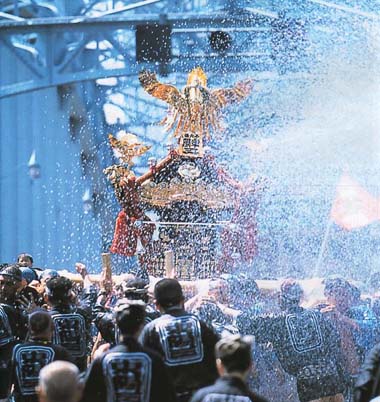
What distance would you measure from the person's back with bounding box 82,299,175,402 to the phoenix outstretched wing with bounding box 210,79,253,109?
1024cm

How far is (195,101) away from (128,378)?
1024 cm

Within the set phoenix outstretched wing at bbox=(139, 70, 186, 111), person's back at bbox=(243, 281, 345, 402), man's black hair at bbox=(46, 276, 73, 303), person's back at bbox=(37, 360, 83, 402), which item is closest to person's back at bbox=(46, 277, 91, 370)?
man's black hair at bbox=(46, 276, 73, 303)

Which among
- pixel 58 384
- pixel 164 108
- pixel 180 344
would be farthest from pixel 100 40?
pixel 58 384

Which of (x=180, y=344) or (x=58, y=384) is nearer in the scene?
(x=58, y=384)

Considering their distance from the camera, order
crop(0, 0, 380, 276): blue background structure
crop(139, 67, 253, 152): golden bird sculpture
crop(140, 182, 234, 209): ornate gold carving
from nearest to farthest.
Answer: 1. crop(140, 182, 234, 209): ornate gold carving
2. crop(139, 67, 253, 152): golden bird sculpture
3. crop(0, 0, 380, 276): blue background structure

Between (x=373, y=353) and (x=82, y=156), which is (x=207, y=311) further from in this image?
(x=82, y=156)

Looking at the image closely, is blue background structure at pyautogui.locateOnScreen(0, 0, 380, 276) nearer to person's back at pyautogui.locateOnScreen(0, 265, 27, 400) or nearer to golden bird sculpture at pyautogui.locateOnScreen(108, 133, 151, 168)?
golden bird sculpture at pyautogui.locateOnScreen(108, 133, 151, 168)

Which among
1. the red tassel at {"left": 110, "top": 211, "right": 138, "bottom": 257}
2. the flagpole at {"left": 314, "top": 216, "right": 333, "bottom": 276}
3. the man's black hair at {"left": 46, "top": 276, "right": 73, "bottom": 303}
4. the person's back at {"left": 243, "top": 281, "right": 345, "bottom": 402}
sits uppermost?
the man's black hair at {"left": 46, "top": 276, "right": 73, "bottom": 303}

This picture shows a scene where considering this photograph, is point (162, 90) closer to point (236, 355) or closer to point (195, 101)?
point (195, 101)

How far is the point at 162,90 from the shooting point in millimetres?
15328

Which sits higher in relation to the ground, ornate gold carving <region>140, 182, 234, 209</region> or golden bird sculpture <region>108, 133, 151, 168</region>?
golden bird sculpture <region>108, 133, 151, 168</region>

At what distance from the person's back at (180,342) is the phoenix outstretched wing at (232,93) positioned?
31.6 ft

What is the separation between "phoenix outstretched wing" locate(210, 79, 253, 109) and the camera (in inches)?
597

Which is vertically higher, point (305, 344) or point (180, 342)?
point (180, 342)
